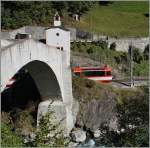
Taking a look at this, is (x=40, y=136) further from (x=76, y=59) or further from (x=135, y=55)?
(x=135, y=55)

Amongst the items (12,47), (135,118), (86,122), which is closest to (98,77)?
(86,122)

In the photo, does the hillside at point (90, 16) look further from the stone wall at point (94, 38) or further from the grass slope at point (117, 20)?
the stone wall at point (94, 38)

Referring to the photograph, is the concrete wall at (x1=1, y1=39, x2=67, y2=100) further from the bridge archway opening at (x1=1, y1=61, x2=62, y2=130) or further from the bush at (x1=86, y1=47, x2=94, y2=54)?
the bush at (x1=86, y1=47, x2=94, y2=54)

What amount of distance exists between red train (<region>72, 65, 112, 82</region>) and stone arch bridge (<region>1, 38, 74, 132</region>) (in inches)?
135

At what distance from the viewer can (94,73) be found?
108 ft

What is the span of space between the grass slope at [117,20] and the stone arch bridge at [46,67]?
20.4 metres

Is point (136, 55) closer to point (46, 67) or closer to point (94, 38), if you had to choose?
point (94, 38)

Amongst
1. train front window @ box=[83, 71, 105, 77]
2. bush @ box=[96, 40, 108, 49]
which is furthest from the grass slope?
train front window @ box=[83, 71, 105, 77]

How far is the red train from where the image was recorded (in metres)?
32.1

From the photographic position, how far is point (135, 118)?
17.6 meters

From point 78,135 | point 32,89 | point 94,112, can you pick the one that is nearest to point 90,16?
point 32,89

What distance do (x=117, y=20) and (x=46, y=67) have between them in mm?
28564

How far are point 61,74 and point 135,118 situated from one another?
10.5 metres

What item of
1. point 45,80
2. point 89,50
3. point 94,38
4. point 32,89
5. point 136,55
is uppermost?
point 45,80
